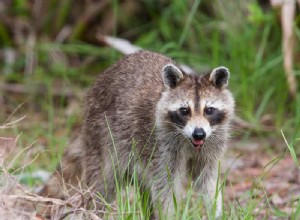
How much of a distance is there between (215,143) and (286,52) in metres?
2.70

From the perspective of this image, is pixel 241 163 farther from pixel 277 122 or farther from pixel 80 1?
pixel 80 1

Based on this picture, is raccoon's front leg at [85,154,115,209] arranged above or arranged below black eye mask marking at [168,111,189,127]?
below

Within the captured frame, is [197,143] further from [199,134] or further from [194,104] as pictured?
[194,104]

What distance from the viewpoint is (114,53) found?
370 inches

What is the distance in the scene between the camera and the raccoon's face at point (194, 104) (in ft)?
21.4

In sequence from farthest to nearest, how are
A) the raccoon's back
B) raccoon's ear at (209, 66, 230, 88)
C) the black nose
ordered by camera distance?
the raccoon's back < raccoon's ear at (209, 66, 230, 88) < the black nose

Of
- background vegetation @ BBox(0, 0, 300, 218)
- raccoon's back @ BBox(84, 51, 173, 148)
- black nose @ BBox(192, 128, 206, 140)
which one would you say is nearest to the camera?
black nose @ BBox(192, 128, 206, 140)

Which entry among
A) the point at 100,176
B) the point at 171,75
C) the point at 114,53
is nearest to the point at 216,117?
the point at 171,75

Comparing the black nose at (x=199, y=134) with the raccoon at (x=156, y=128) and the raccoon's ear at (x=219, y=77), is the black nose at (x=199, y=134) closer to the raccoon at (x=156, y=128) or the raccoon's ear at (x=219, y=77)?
the raccoon at (x=156, y=128)

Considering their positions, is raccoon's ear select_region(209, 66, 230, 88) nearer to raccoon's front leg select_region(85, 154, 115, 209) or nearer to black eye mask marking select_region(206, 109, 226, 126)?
black eye mask marking select_region(206, 109, 226, 126)

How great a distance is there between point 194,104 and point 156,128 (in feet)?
1.39

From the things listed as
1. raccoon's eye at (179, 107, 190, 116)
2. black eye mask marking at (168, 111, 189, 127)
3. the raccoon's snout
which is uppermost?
raccoon's eye at (179, 107, 190, 116)

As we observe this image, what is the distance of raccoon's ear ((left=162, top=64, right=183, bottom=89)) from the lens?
6664 millimetres

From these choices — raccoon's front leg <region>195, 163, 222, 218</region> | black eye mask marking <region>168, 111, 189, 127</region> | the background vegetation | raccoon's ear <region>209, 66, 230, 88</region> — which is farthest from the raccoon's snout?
the background vegetation
